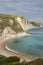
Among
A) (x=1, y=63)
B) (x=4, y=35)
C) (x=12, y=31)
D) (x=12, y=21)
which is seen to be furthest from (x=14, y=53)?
(x=12, y=21)

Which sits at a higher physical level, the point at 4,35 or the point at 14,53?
the point at 14,53

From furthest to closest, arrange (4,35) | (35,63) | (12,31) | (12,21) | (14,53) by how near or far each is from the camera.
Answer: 1. (12,21)
2. (12,31)
3. (4,35)
4. (14,53)
5. (35,63)

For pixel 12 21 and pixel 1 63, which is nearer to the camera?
pixel 1 63

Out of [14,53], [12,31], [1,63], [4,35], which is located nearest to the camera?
[1,63]

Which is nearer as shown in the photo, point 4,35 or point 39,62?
point 39,62

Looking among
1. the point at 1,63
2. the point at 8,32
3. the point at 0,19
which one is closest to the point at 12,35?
the point at 8,32

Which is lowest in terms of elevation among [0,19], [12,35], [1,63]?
[12,35]

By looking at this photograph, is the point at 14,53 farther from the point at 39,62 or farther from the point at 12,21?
the point at 12,21

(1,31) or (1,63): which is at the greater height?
(1,63)

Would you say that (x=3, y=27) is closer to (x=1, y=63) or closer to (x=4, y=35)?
(x=4, y=35)
